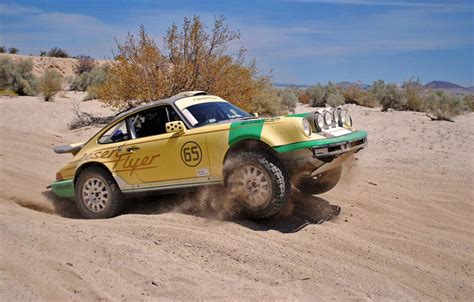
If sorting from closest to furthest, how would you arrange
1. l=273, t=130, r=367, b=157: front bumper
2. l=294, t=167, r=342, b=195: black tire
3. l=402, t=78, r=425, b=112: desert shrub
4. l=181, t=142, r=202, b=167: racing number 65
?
l=273, t=130, r=367, b=157: front bumper < l=181, t=142, r=202, b=167: racing number 65 < l=294, t=167, r=342, b=195: black tire < l=402, t=78, r=425, b=112: desert shrub

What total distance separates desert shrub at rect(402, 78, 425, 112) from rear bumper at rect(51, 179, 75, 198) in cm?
2036

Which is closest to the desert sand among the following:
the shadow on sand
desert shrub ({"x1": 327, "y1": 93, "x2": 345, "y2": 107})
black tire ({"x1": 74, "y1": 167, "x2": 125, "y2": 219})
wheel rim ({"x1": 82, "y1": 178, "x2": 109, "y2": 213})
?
the shadow on sand

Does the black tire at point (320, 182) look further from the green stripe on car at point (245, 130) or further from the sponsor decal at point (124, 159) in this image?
the sponsor decal at point (124, 159)

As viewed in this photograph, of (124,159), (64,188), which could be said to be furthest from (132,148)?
(64,188)

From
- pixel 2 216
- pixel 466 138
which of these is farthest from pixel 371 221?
pixel 466 138

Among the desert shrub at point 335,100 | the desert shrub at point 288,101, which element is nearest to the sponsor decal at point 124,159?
the desert shrub at point 288,101

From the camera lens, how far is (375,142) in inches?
594

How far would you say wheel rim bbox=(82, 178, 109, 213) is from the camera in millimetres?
7922

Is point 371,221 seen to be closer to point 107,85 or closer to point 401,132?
point 401,132

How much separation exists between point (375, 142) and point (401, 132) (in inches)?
80.1

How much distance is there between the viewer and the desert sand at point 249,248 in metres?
4.77

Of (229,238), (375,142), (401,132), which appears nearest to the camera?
(229,238)

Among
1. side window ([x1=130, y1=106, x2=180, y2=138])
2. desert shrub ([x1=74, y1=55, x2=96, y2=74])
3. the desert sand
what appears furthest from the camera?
desert shrub ([x1=74, y1=55, x2=96, y2=74])

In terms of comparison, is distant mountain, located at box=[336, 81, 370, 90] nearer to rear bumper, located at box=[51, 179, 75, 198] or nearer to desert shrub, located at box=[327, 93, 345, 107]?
desert shrub, located at box=[327, 93, 345, 107]
